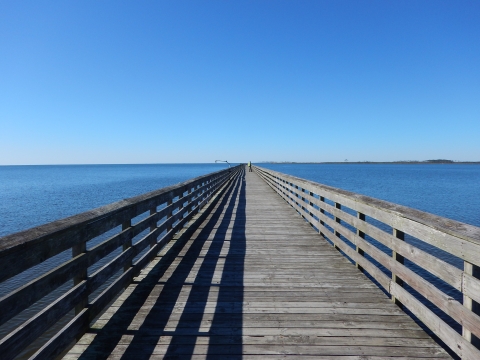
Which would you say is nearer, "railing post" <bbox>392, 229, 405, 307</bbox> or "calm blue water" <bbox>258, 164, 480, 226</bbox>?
"railing post" <bbox>392, 229, 405, 307</bbox>

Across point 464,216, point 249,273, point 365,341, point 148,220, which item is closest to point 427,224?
point 365,341

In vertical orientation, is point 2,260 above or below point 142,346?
above

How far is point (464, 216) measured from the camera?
21.1 metres

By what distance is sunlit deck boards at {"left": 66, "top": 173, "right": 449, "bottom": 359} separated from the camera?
Answer: 2.87m

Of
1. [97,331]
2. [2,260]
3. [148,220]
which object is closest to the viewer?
[2,260]

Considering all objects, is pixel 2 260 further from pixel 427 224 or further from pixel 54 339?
pixel 427 224

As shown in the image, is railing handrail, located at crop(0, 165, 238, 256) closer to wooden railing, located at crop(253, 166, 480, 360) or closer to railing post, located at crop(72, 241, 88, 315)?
railing post, located at crop(72, 241, 88, 315)

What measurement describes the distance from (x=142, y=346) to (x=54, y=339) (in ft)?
2.52

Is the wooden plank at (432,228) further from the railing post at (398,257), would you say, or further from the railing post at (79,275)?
the railing post at (79,275)

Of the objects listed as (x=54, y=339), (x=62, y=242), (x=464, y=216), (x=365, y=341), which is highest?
(x=62, y=242)

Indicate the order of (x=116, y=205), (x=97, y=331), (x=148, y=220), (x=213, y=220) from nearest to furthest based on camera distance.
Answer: (x=97, y=331) < (x=116, y=205) < (x=148, y=220) < (x=213, y=220)

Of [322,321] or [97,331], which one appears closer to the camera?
[97,331]

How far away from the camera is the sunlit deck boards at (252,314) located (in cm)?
287

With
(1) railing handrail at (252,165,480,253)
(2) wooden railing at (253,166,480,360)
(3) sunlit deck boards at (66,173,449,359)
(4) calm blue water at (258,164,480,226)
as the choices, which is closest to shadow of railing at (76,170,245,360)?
(3) sunlit deck boards at (66,173,449,359)
